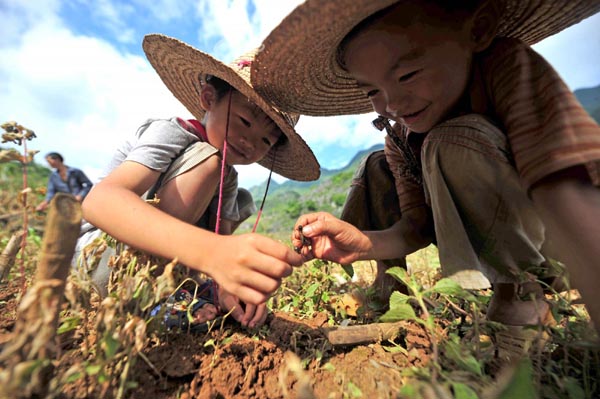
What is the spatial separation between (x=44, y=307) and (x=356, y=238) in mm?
984

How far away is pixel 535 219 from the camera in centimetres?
112

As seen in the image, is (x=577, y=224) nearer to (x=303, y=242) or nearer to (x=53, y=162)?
(x=303, y=242)

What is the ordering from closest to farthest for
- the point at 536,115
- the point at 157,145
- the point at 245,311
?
the point at 536,115 < the point at 245,311 < the point at 157,145

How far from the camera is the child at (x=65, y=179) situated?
6227mm

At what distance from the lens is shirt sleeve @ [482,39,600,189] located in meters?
0.81

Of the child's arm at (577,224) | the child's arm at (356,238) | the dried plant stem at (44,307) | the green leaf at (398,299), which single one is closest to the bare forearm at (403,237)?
the child's arm at (356,238)

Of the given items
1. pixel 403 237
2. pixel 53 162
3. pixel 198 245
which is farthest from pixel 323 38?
pixel 53 162

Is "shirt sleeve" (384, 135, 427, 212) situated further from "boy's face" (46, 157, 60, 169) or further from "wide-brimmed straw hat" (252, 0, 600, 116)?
"boy's face" (46, 157, 60, 169)

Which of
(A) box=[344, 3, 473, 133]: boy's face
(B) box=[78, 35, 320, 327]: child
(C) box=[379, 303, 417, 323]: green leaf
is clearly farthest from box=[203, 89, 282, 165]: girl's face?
(C) box=[379, 303, 417, 323]: green leaf

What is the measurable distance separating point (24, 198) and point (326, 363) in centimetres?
94

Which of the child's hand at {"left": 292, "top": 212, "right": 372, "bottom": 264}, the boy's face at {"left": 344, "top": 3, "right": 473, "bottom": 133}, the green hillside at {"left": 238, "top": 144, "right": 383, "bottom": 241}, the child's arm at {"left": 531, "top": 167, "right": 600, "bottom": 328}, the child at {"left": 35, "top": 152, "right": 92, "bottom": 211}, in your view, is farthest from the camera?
the green hillside at {"left": 238, "top": 144, "right": 383, "bottom": 241}

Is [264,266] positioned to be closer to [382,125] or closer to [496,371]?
[496,371]

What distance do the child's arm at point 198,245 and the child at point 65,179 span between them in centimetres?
622

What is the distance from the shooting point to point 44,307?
1.74 ft
